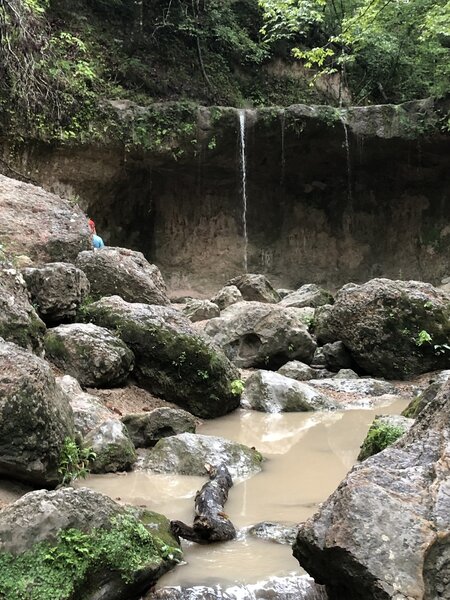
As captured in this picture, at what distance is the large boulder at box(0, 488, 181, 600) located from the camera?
2408mm

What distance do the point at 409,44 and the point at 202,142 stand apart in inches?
283

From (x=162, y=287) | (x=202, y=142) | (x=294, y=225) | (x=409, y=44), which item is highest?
(x=409, y=44)

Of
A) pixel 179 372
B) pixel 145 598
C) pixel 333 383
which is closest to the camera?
pixel 145 598

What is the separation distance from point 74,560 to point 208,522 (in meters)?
0.93

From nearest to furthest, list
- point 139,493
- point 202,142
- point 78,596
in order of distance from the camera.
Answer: point 78,596 → point 139,493 → point 202,142

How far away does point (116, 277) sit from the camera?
745 centimetres

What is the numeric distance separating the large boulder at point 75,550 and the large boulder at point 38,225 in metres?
5.18

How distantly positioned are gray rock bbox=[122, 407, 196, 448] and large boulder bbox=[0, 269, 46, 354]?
1.03 meters

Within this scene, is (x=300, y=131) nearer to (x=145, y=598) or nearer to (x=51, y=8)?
(x=51, y=8)

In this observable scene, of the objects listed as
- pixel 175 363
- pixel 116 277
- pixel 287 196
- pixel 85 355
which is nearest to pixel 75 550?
pixel 85 355

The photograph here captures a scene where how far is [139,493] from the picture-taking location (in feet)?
12.9

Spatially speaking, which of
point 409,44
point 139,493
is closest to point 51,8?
point 409,44

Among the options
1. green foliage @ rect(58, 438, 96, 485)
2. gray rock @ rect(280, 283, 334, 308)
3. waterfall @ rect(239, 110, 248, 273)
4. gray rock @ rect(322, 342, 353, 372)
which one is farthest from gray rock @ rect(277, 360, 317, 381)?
waterfall @ rect(239, 110, 248, 273)

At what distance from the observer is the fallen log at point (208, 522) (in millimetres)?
3211
